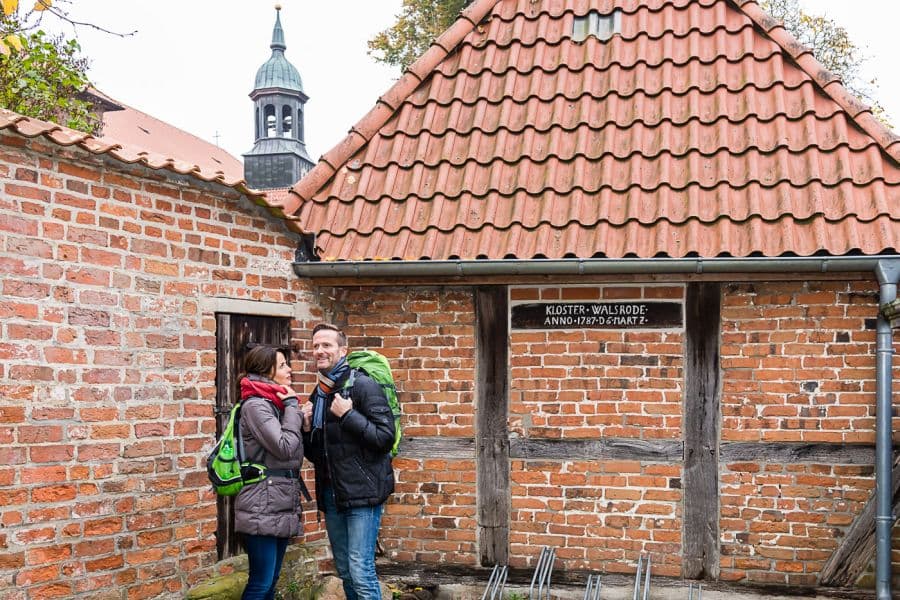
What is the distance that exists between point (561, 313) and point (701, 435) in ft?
4.09

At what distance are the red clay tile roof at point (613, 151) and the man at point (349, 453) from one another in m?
1.55

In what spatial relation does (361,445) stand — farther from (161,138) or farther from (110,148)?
(161,138)

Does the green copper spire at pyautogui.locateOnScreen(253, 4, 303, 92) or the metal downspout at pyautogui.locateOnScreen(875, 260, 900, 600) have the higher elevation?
the green copper spire at pyautogui.locateOnScreen(253, 4, 303, 92)

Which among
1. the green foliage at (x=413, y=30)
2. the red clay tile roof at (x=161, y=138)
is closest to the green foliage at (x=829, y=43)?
the green foliage at (x=413, y=30)

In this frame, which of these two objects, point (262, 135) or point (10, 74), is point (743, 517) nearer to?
point (10, 74)

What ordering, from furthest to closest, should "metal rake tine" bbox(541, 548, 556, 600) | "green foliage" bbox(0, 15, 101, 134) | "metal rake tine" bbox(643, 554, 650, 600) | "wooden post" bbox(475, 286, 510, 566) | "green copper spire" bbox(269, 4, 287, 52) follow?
"green copper spire" bbox(269, 4, 287, 52)
"green foliage" bbox(0, 15, 101, 134)
"wooden post" bbox(475, 286, 510, 566)
"metal rake tine" bbox(541, 548, 556, 600)
"metal rake tine" bbox(643, 554, 650, 600)

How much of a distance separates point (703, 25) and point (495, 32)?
1.72 m

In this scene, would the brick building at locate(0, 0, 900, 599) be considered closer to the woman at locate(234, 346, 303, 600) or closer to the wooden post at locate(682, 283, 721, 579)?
the wooden post at locate(682, 283, 721, 579)

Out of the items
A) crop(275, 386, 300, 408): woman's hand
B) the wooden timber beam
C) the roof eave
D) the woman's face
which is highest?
the roof eave

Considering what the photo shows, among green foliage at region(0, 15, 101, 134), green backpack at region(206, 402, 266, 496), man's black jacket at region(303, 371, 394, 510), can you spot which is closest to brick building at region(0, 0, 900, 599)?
green backpack at region(206, 402, 266, 496)

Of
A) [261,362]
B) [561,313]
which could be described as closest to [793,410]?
[561,313]

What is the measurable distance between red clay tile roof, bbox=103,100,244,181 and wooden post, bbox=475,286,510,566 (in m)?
22.1

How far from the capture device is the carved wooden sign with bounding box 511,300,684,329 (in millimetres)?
5430

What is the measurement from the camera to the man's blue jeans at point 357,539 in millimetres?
4109
